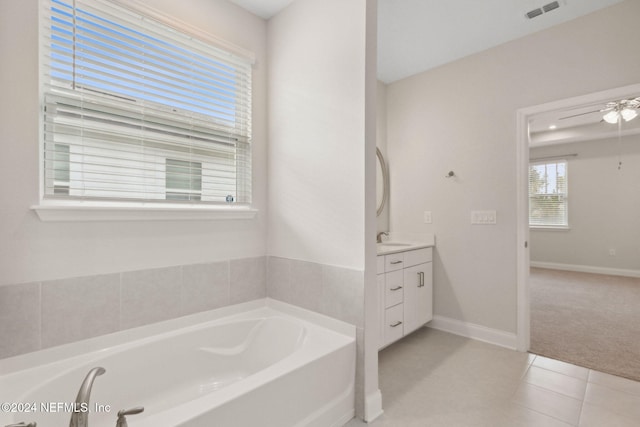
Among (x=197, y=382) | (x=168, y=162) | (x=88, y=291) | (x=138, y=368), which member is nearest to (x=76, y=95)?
(x=168, y=162)

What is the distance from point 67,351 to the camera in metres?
1.43

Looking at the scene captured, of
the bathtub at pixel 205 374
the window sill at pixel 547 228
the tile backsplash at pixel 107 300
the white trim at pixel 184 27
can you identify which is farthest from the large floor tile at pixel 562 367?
the window sill at pixel 547 228

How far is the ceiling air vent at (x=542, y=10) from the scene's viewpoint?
6.91 feet

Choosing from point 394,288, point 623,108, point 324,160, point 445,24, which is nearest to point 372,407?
point 394,288

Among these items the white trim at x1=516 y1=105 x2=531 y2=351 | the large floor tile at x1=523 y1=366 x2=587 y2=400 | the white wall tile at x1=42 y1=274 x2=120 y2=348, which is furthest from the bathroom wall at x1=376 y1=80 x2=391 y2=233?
the white wall tile at x1=42 y1=274 x2=120 y2=348

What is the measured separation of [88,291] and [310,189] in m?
1.32

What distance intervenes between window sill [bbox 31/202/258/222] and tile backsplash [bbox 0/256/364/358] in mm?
300

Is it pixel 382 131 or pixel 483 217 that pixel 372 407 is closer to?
pixel 483 217

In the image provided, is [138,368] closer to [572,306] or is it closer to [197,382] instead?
[197,382]

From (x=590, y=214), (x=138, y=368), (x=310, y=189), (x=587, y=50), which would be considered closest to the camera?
(x=138, y=368)

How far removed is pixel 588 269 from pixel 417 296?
5068 mm

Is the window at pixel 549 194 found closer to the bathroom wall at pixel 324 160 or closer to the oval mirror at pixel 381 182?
the oval mirror at pixel 381 182

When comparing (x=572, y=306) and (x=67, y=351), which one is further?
(x=572, y=306)

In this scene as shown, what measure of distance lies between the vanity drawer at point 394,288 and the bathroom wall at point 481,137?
0.72m
